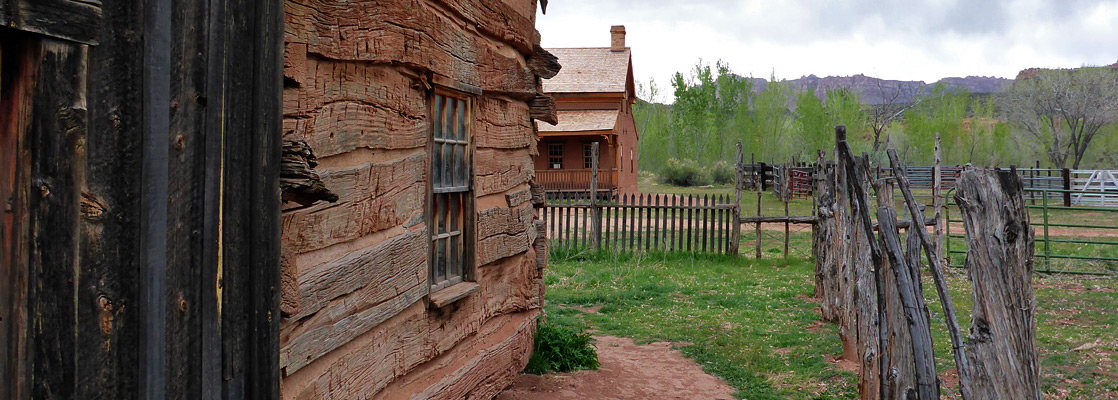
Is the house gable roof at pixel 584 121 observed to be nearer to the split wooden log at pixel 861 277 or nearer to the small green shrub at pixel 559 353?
the small green shrub at pixel 559 353

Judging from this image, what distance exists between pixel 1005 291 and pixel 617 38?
105 feet

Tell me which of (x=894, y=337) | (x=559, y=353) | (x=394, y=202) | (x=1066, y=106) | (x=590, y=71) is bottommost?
(x=559, y=353)

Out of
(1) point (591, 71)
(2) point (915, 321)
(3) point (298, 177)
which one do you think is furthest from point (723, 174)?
(3) point (298, 177)

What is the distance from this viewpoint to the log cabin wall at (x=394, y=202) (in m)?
3.37

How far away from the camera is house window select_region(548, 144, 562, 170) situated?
1254 inches

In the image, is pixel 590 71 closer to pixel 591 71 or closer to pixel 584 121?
pixel 591 71

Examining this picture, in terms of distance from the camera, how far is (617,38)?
34.3 meters

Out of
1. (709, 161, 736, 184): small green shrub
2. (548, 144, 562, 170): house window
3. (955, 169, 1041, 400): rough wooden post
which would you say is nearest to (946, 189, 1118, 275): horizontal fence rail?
(955, 169, 1041, 400): rough wooden post

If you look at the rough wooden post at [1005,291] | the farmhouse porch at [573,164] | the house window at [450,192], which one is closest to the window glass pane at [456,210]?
the house window at [450,192]

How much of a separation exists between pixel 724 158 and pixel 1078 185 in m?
24.8

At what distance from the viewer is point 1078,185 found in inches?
1272

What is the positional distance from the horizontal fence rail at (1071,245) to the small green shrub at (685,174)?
2096 centimetres

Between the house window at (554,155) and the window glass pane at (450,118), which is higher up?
the house window at (554,155)

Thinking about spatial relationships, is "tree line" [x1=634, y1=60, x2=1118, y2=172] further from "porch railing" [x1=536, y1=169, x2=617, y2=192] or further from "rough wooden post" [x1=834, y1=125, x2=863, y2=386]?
"rough wooden post" [x1=834, y1=125, x2=863, y2=386]
